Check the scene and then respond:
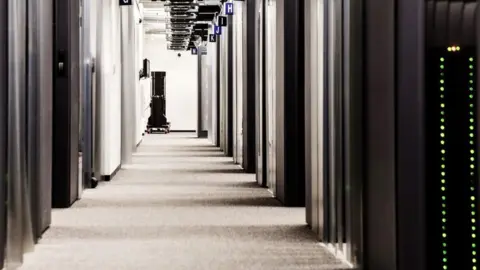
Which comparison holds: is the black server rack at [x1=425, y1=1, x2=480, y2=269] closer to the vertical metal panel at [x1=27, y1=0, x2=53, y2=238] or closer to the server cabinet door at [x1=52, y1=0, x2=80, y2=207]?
the vertical metal panel at [x1=27, y1=0, x2=53, y2=238]

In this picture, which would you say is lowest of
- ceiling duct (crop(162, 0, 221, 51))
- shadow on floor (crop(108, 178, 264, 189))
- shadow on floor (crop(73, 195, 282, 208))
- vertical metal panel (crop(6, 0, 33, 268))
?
shadow on floor (crop(108, 178, 264, 189))

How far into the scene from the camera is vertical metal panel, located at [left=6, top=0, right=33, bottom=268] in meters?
4.24

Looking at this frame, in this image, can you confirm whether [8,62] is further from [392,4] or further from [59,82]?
[59,82]

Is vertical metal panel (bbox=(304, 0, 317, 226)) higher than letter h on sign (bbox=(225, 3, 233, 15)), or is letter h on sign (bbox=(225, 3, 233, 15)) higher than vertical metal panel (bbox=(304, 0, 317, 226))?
letter h on sign (bbox=(225, 3, 233, 15))

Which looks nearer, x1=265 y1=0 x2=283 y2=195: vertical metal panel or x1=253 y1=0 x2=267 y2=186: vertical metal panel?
x1=265 y1=0 x2=283 y2=195: vertical metal panel

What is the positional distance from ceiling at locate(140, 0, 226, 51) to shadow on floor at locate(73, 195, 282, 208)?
11469 millimetres

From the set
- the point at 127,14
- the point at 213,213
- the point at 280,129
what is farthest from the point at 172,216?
the point at 127,14

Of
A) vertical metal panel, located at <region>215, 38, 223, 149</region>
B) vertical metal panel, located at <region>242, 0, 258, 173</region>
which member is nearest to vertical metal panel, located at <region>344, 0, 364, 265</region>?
vertical metal panel, located at <region>242, 0, 258, 173</region>

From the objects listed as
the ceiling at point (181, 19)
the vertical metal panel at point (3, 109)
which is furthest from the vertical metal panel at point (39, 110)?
the ceiling at point (181, 19)

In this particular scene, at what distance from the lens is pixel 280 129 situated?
24.5 feet

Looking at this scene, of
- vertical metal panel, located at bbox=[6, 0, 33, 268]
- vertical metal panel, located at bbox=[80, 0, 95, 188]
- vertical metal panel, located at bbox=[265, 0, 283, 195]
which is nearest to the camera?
vertical metal panel, located at bbox=[6, 0, 33, 268]

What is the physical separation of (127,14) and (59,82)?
6718 millimetres

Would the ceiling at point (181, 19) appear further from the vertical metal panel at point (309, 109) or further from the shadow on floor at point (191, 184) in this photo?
the vertical metal panel at point (309, 109)

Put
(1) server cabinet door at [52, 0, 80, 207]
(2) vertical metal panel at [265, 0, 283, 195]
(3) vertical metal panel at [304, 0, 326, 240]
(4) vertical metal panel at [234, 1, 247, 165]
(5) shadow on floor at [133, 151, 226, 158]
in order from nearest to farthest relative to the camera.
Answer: (3) vertical metal panel at [304, 0, 326, 240] < (1) server cabinet door at [52, 0, 80, 207] < (2) vertical metal panel at [265, 0, 283, 195] < (4) vertical metal panel at [234, 1, 247, 165] < (5) shadow on floor at [133, 151, 226, 158]
